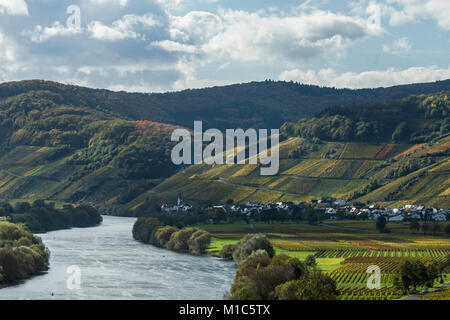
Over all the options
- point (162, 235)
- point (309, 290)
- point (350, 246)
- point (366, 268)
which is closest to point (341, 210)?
point (162, 235)

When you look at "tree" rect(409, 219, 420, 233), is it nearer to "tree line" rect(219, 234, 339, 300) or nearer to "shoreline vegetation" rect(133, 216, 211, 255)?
"shoreline vegetation" rect(133, 216, 211, 255)

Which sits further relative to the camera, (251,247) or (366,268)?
(251,247)

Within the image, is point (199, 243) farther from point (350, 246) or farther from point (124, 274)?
point (124, 274)

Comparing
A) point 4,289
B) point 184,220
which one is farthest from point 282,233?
point 4,289

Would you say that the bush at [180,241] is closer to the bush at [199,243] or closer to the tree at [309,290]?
the bush at [199,243]

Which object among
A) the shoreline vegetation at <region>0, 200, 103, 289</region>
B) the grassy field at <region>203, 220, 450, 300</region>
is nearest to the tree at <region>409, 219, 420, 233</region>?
the grassy field at <region>203, 220, 450, 300</region>

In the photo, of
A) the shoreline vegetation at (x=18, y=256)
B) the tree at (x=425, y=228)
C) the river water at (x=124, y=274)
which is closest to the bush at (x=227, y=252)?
the river water at (x=124, y=274)

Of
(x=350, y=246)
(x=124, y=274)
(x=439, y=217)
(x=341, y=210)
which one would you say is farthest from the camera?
(x=341, y=210)

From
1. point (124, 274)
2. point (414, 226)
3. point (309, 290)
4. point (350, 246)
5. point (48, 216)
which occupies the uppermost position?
point (309, 290)

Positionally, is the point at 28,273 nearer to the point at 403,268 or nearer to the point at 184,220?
the point at 403,268
